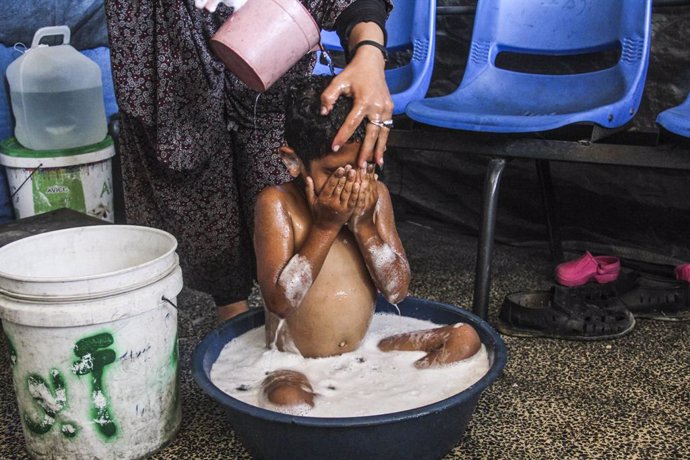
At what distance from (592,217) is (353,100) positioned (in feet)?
5.58

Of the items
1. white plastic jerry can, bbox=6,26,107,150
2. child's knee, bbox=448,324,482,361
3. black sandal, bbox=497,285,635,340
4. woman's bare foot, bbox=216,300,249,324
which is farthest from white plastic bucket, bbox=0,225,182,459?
white plastic jerry can, bbox=6,26,107,150

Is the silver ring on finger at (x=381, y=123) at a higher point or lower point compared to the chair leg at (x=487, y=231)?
higher

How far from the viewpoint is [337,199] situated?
1389 millimetres

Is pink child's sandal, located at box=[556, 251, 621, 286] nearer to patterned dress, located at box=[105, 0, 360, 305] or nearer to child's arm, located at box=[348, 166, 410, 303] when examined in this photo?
child's arm, located at box=[348, 166, 410, 303]

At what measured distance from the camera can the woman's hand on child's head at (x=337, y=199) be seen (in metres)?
1.37

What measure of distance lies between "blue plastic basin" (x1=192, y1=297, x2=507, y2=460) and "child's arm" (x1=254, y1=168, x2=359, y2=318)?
216 millimetres

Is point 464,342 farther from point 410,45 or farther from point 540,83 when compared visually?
point 410,45

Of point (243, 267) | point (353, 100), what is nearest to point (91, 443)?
point (243, 267)

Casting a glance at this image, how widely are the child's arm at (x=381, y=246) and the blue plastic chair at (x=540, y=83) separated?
Answer: 51cm

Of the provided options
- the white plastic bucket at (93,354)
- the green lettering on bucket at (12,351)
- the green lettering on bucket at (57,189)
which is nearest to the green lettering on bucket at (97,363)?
the white plastic bucket at (93,354)

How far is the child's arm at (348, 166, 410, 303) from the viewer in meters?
1.52

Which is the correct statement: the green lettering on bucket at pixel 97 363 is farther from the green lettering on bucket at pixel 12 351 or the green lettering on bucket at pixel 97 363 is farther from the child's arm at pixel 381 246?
the child's arm at pixel 381 246

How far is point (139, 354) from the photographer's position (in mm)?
1438

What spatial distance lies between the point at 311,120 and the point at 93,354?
0.61m
